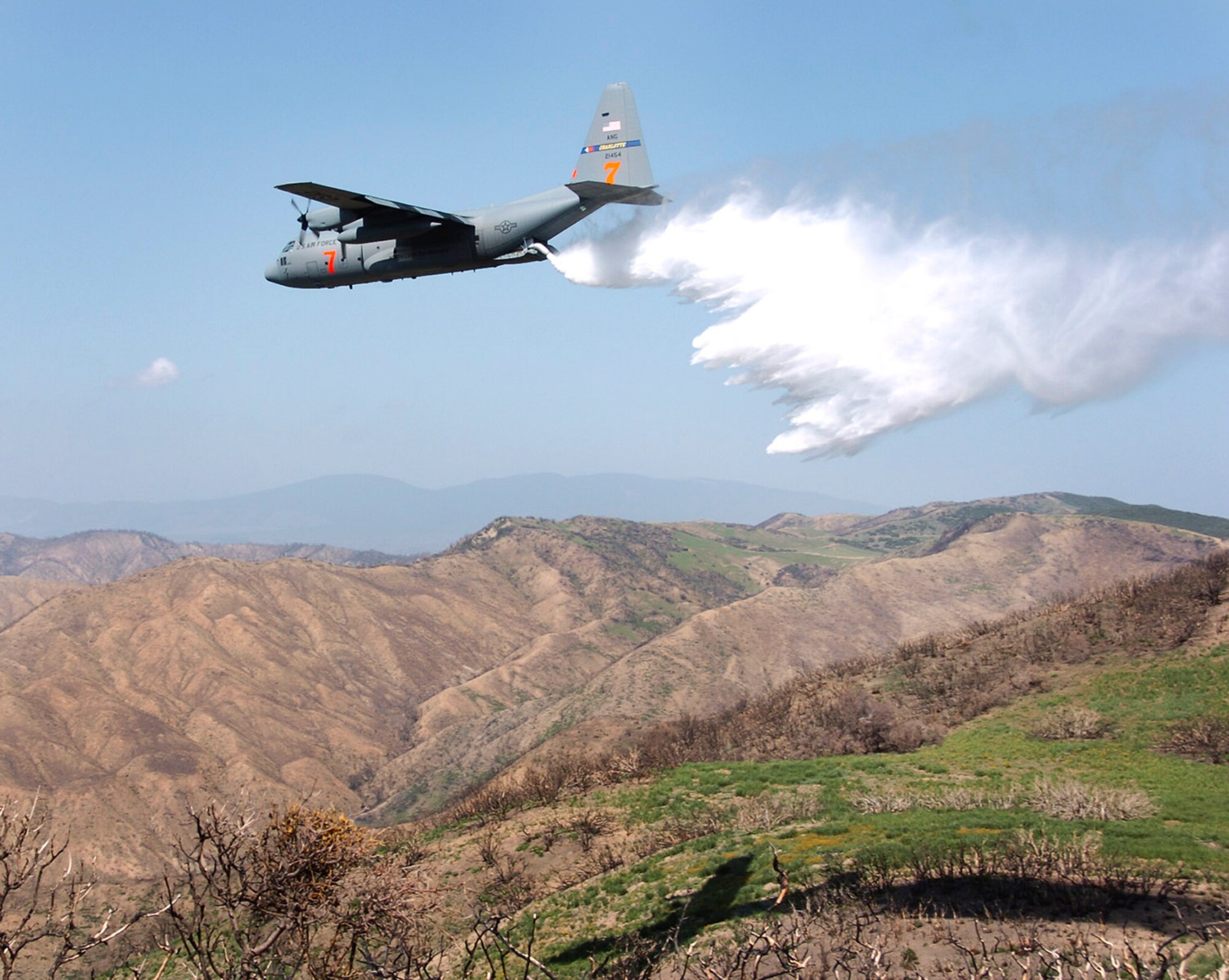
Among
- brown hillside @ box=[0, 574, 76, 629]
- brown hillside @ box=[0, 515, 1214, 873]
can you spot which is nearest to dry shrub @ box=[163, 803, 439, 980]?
brown hillside @ box=[0, 515, 1214, 873]

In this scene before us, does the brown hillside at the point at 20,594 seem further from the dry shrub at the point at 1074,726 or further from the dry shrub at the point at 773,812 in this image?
the dry shrub at the point at 1074,726

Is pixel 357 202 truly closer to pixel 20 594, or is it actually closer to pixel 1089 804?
pixel 1089 804

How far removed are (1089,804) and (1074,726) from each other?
14.9m

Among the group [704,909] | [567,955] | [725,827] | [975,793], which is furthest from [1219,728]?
[567,955]

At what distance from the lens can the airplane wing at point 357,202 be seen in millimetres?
29156

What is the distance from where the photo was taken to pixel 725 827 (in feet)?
79.2

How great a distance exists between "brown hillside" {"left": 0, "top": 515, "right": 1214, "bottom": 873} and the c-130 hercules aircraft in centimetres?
2933

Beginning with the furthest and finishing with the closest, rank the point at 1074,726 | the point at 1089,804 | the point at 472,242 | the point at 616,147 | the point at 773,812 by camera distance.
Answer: the point at 616,147
the point at 1074,726
the point at 472,242
the point at 773,812
the point at 1089,804

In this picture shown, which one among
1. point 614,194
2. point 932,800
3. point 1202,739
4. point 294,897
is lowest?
point 932,800

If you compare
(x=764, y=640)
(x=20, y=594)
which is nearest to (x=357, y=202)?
(x=764, y=640)

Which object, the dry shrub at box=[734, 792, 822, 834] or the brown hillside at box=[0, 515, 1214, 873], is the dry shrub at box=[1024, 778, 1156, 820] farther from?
the brown hillside at box=[0, 515, 1214, 873]

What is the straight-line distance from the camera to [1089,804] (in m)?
20.3

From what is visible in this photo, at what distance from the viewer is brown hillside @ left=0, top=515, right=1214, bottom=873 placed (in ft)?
229

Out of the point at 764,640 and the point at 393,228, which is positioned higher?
the point at 393,228
